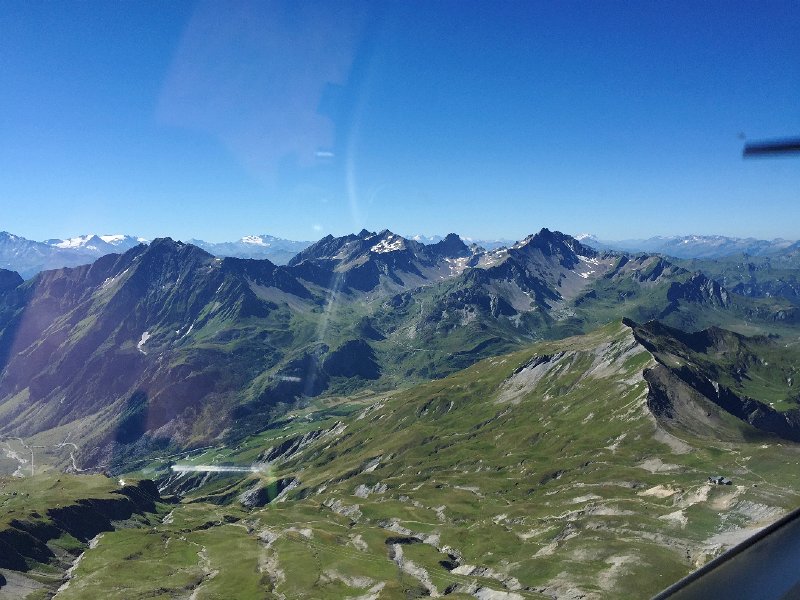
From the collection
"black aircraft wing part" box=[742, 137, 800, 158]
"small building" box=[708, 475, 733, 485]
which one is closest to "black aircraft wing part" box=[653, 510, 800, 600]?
"black aircraft wing part" box=[742, 137, 800, 158]

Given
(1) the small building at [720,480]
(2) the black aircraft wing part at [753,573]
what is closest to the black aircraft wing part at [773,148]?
(2) the black aircraft wing part at [753,573]

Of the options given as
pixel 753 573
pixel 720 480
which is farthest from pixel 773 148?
pixel 720 480

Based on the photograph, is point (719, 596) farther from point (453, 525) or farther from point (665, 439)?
point (665, 439)

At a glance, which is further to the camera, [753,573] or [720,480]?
[720,480]

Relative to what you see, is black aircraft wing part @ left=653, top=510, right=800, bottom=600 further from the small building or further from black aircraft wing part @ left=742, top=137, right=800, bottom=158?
the small building

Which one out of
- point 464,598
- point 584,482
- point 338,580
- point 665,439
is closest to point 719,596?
point 464,598

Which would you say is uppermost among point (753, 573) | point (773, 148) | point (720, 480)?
point (773, 148)

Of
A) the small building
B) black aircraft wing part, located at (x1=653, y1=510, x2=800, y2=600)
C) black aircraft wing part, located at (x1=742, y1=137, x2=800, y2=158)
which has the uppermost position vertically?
black aircraft wing part, located at (x1=742, y1=137, x2=800, y2=158)

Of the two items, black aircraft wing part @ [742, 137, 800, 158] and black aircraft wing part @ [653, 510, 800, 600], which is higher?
black aircraft wing part @ [742, 137, 800, 158]

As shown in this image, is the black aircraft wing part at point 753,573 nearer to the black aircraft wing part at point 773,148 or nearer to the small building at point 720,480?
the black aircraft wing part at point 773,148

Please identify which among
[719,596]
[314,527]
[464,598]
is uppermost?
[719,596]

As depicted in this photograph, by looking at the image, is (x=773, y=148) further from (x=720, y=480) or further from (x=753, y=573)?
(x=720, y=480)
